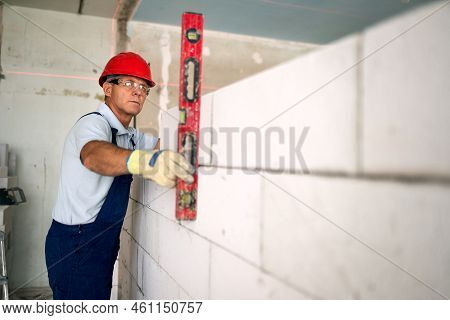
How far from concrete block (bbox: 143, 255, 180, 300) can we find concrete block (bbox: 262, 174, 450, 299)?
0.87 m

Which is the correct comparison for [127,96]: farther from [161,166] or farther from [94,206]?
[161,166]

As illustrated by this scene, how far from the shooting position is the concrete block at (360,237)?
0.60m

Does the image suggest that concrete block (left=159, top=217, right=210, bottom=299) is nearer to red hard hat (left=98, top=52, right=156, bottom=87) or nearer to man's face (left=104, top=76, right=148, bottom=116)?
man's face (left=104, top=76, right=148, bottom=116)

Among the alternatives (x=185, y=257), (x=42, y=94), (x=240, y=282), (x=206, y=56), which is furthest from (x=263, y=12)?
(x=240, y=282)

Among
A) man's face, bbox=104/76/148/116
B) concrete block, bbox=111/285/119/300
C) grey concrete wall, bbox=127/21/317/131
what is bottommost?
concrete block, bbox=111/285/119/300

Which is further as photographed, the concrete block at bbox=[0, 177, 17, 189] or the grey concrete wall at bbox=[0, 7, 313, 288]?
the grey concrete wall at bbox=[0, 7, 313, 288]

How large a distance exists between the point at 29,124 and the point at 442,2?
375 centimetres

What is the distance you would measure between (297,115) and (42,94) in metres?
3.43

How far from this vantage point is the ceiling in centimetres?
345

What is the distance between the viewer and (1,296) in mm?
2957

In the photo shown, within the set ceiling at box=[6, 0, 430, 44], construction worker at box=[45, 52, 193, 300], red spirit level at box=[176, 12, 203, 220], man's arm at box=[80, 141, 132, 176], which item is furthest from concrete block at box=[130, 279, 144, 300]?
ceiling at box=[6, 0, 430, 44]

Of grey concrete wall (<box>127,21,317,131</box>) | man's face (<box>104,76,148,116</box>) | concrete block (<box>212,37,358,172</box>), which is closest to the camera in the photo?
concrete block (<box>212,37,358,172</box>)

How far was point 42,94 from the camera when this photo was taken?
3605 millimetres

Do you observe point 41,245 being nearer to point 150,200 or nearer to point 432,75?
point 150,200
